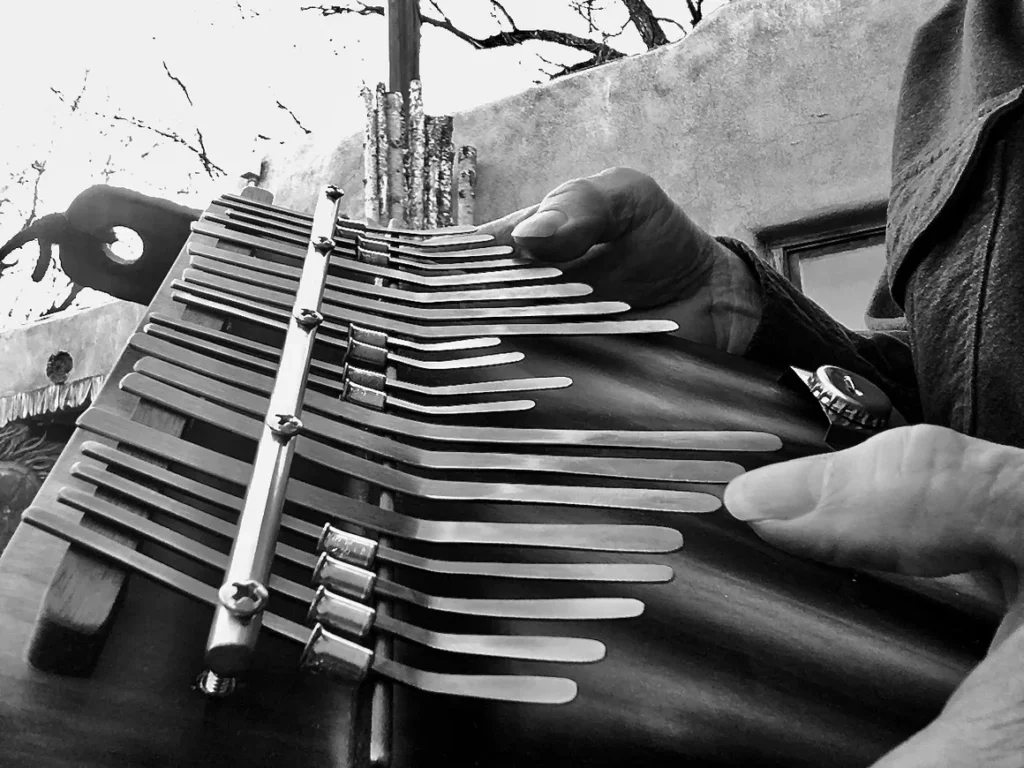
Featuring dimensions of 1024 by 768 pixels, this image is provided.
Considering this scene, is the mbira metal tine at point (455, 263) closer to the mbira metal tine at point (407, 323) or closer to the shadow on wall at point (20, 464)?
the mbira metal tine at point (407, 323)

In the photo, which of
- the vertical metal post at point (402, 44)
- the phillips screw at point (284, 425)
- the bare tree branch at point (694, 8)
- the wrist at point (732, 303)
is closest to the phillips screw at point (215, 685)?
the phillips screw at point (284, 425)

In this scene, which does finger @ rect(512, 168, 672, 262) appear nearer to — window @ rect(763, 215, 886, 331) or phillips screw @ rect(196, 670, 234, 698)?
phillips screw @ rect(196, 670, 234, 698)

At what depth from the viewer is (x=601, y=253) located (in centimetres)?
75

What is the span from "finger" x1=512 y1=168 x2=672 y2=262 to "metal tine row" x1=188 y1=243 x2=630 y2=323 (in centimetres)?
8

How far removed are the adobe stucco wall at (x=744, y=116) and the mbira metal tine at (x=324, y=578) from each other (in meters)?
2.11

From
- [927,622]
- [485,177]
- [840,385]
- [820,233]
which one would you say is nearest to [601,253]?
[840,385]

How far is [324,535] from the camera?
39cm

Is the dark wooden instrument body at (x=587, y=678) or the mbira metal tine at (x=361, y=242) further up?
the mbira metal tine at (x=361, y=242)

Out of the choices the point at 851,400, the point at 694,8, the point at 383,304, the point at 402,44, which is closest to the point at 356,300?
the point at 383,304

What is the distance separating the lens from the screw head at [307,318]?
0.50 metres

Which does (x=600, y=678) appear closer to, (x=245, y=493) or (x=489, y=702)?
(x=489, y=702)

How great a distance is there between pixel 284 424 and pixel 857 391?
39 cm

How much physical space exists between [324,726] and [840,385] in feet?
1.33

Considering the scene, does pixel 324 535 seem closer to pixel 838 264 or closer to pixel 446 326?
pixel 446 326
